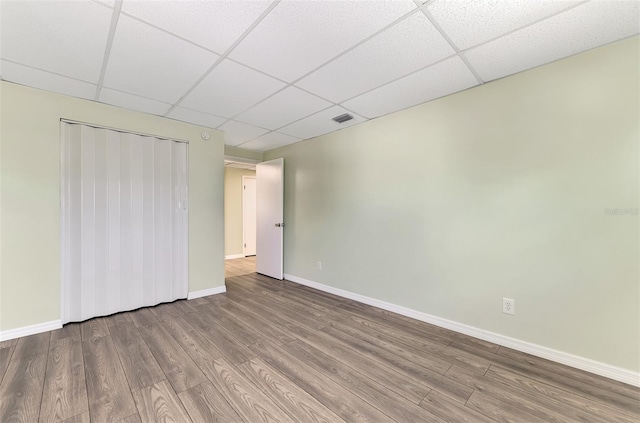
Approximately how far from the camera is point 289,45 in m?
1.78

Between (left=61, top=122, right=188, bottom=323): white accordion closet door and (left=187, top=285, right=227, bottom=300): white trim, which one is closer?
(left=61, top=122, right=188, bottom=323): white accordion closet door

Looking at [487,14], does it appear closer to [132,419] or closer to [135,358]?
[132,419]

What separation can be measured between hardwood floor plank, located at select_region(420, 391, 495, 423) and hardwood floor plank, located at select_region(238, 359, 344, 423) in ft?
1.94

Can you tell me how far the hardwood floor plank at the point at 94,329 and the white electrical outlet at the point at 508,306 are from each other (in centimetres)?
380

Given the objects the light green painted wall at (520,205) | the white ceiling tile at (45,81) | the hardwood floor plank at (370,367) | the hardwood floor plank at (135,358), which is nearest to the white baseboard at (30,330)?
the hardwood floor plank at (135,358)

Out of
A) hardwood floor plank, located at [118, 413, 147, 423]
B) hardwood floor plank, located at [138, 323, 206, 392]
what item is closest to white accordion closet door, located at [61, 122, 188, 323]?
hardwood floor plank, located at [138, 323, 206, 392]

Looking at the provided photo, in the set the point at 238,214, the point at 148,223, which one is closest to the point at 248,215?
the point at 238,214

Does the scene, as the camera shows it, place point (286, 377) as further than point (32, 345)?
No

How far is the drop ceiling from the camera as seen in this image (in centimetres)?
148

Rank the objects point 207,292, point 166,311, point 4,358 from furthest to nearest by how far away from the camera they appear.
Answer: point 207,292 → point 166,311 → point 4,358

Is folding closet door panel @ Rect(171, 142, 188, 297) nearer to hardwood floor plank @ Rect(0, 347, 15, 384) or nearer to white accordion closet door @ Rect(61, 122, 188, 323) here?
white accordion closet door @ Rect(61, 122, 188, 323)

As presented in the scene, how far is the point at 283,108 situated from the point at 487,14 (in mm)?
1995

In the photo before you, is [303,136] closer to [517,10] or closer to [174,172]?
[174,172]

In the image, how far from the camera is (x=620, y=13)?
1503 mm
